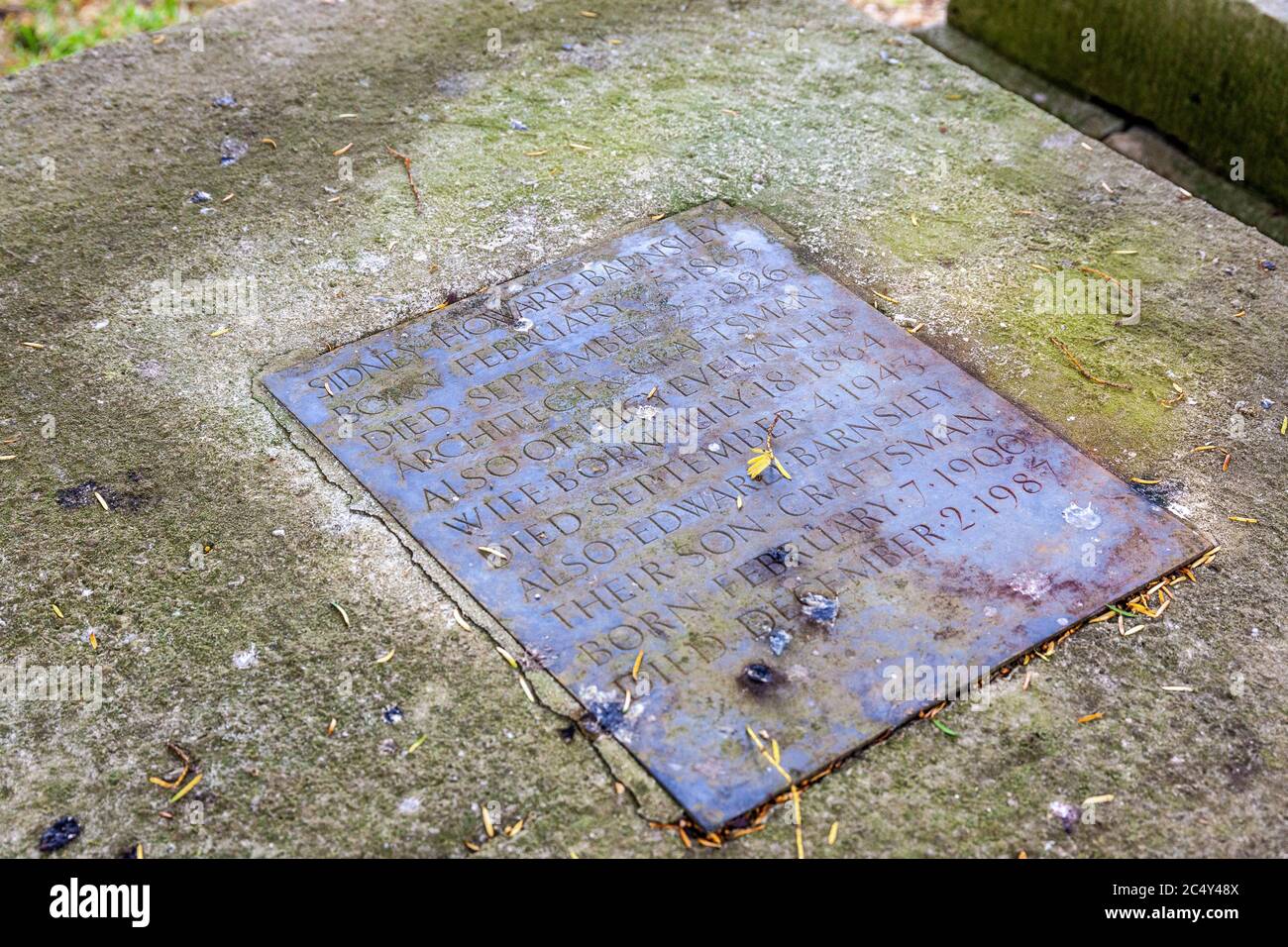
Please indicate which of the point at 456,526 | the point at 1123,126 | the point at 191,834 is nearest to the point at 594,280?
the point at 456,526

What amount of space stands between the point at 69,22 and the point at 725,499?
4960mm

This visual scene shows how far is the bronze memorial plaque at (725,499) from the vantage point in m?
2.66

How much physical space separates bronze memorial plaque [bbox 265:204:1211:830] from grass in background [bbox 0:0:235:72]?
11.2 feet

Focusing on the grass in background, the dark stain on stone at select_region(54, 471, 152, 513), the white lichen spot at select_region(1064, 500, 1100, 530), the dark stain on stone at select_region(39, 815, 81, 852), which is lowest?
the dark stain on stone at select_region(39, 815, 81, 852)

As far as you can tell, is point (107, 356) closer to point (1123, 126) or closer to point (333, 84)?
point (333, 84)

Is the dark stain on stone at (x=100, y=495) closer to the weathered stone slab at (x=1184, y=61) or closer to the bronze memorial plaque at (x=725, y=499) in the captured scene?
the bronze memorial plaque at (x=725, y=499)

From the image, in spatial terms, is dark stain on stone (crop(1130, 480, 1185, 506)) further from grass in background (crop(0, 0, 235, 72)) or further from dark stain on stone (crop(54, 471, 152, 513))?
grass in background (crop(0, 0, 235, 72))

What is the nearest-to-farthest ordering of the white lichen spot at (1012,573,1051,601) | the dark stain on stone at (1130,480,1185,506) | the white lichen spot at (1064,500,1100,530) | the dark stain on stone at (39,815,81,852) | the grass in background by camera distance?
the dark stain on stone at (39,815,81,852) < the white lichen spot at (1012,573,1051,601) < the white lichen spot at (1064,500,1100,530) < the dark stain on stone at (1130,480,1185,506) < the grass in background

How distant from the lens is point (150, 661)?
9.01 ft

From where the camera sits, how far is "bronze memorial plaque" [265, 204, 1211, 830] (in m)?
2.66

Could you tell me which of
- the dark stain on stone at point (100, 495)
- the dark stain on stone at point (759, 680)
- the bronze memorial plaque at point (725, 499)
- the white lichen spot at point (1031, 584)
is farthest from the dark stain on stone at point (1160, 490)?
the dark stain on stone at point (100, 495)

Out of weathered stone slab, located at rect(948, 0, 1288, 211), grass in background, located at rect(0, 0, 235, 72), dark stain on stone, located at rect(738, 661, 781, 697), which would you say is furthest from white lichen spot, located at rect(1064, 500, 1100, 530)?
grass in background, located at rect(0, 0, 235, 72)

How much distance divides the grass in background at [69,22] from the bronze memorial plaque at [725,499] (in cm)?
341

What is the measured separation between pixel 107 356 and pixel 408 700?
1.57m
